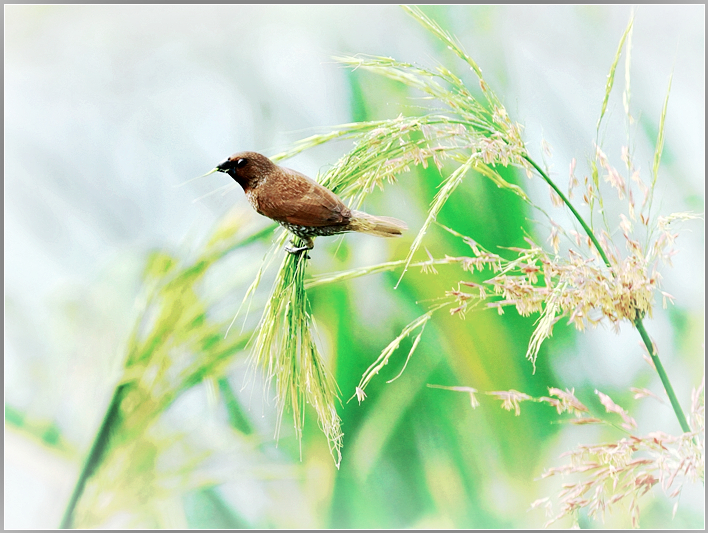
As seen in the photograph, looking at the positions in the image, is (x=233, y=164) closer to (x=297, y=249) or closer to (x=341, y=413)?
(x=297, y=249)

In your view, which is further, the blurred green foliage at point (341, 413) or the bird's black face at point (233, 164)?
the blurred green foliage at point (341, 413)

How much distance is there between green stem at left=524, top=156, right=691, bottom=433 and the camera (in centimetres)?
87

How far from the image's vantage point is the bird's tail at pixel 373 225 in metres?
0.81

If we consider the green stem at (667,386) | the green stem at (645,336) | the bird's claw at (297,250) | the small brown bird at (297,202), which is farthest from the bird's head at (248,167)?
the green stem at (667,386)

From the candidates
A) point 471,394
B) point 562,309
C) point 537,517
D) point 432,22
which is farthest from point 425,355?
point 432,22

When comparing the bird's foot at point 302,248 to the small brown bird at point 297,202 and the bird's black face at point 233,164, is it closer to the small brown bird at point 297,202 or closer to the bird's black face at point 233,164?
the small brown bird at point 297,202

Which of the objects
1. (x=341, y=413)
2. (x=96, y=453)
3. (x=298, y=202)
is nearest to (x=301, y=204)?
(x=298, y=202)

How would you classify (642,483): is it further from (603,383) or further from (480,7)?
(480,7)

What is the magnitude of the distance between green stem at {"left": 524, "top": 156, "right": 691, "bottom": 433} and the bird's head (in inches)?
17.4

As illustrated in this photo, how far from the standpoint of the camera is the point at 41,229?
96cm

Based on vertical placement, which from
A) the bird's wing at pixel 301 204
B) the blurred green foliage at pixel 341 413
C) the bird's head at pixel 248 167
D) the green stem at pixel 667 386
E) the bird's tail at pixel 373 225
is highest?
the bird's head at pixel 248 167

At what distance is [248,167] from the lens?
0.83 metres

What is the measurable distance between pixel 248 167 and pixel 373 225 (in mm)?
223

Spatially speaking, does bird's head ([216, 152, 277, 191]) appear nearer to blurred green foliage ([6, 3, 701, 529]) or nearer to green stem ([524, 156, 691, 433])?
blurred green foliage ([6, 3, 701, 529])
